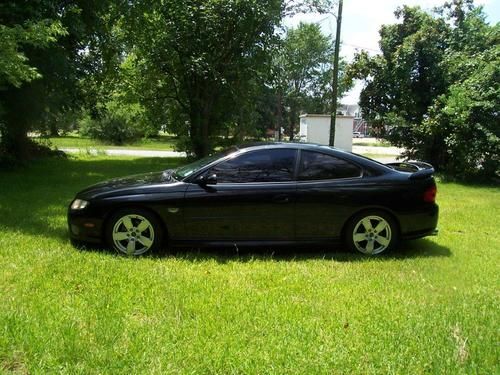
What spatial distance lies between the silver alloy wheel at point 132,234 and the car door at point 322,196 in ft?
5.98

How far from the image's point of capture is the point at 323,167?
6273mm

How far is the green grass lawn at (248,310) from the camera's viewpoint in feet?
10.8

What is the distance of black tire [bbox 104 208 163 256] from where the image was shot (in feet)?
19.4

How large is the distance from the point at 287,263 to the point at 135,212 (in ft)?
6.28

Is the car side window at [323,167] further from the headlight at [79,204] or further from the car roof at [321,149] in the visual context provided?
the headlight at [79,204]

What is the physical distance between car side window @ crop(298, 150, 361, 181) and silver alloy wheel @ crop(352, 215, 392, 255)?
2.03ft

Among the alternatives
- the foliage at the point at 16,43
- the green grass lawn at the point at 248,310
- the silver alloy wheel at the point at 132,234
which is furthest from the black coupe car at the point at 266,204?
the foliage at the point at 16,43

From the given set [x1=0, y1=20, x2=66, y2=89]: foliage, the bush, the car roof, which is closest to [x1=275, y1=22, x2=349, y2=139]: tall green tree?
the bush

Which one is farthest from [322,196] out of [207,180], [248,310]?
[248,310]

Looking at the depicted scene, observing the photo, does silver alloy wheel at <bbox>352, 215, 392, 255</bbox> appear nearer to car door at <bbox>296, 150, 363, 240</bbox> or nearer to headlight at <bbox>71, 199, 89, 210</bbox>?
car door at <bbox>296, 150, 363, 240</bbox>

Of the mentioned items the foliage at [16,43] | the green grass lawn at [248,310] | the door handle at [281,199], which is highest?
the foliage at [16,43]

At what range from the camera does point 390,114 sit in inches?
725

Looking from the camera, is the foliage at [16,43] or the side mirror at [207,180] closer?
the side mirror at [207,180]

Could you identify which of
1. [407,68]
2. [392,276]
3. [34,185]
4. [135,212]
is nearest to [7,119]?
[34,185]
